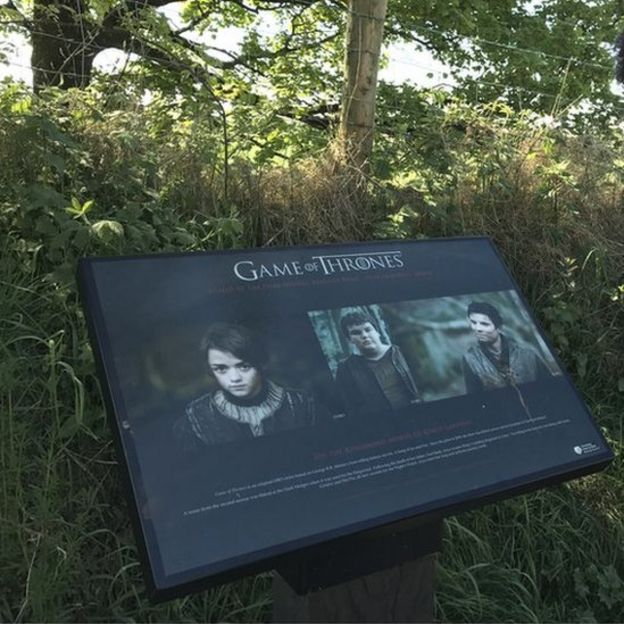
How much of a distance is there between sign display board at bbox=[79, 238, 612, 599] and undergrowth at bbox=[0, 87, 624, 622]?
0.93 m

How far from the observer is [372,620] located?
1.86 m

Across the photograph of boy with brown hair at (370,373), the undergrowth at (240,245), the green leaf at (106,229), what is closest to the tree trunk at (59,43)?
the undergrowth at (240,245)

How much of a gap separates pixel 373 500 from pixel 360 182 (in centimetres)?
277

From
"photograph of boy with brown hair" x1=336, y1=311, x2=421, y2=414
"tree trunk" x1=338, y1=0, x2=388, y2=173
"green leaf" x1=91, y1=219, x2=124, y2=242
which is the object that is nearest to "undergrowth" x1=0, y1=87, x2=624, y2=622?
"green leaf" x1=91, y1=219, x2=124, y2=242

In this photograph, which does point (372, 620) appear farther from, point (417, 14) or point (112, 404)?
point (417, 14)

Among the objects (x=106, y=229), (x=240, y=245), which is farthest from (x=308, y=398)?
(x=240, y=245)

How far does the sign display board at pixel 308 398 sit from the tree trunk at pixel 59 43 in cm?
276

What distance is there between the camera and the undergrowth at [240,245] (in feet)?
7.95

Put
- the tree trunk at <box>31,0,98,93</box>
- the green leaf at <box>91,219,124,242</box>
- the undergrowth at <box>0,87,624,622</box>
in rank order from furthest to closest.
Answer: the tree trunk at <box>31,0,98,93</box> < the green leaf at <box>91,219,124,242</box> < the undergrowth at <box>0,87,624,622</box>

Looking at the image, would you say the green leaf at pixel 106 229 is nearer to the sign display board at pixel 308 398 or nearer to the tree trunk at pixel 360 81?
the sign display board at pixel 308 398

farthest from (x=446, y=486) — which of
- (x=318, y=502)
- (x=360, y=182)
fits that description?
(x=360, y=182)

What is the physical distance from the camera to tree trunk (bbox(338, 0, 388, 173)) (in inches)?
166

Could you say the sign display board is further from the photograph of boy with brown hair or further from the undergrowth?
the undergrowth

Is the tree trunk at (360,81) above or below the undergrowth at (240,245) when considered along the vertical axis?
above
